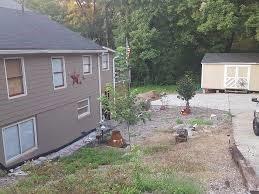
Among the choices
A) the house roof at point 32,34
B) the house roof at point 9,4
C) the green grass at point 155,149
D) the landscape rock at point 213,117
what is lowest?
the landscape rock at point 213,117

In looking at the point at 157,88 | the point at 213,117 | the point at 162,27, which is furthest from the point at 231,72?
the point at 213,117

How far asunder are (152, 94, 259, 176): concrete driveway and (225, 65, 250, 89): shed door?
4.07 ft

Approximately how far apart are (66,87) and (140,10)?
904 inches

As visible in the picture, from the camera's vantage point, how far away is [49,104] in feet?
50.7

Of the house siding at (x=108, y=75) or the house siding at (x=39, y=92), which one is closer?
the house siding at (x=39, y=92)

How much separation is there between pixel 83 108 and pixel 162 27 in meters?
22.3

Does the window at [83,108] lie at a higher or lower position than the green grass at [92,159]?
higher

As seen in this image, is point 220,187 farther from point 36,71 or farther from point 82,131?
point 82,131

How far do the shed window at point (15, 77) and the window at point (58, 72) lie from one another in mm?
2528

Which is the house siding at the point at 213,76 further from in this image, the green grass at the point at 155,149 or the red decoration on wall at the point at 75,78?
the green grass at the point at 155,149

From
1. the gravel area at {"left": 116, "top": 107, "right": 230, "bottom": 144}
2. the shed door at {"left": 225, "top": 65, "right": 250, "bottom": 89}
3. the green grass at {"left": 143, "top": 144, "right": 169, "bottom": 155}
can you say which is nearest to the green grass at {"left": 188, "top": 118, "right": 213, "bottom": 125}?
the gravel area at {"left": 116, "top": 107, "right": 230, "bottom": 144}

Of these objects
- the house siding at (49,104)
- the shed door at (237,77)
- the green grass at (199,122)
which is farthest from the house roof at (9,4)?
the shed door at (237,77)

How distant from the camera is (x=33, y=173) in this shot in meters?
10.2

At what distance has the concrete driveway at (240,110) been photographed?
42.7ft
